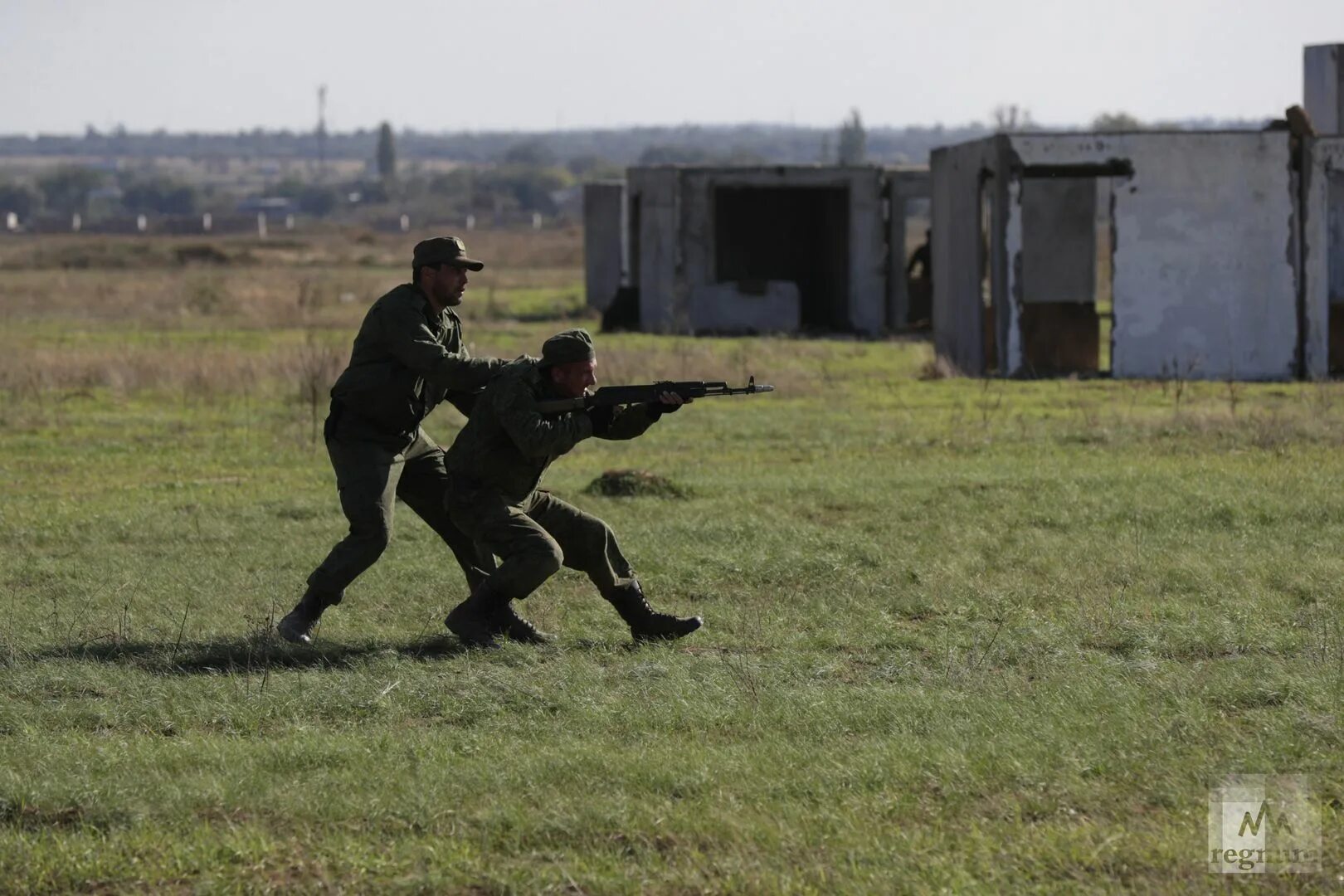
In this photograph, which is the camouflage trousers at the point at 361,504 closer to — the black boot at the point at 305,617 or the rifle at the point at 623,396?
the black boot at the point at 305,617

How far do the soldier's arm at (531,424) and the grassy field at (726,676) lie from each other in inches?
36.8

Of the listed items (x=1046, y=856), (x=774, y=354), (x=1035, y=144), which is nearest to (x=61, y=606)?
(x=1046, y=856)

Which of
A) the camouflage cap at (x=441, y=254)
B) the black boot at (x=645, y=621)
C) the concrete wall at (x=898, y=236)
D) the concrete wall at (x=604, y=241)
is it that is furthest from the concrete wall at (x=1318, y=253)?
the concrete wall at (x=604, y=241)

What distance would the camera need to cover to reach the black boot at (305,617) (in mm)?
8242

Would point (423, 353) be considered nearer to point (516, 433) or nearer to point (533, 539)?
point (516, 433)

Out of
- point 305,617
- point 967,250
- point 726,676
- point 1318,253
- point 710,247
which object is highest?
point 710,247

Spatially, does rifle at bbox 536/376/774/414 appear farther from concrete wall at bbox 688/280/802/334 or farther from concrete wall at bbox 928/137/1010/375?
concrete wall at bbox 688/280/802/334

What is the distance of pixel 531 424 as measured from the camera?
790 cm

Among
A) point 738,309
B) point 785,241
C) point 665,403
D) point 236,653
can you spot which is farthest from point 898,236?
point 236,653

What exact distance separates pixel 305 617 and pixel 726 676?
2.04m

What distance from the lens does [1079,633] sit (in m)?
8.27

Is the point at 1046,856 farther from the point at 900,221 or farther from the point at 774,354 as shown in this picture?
the point at 900,221

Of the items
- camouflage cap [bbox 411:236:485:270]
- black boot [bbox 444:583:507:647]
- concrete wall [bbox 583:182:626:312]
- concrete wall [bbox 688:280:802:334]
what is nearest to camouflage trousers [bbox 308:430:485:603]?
black boot [bbox 444:583:507:647]

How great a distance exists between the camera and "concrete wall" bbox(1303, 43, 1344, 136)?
25594 millimetres
